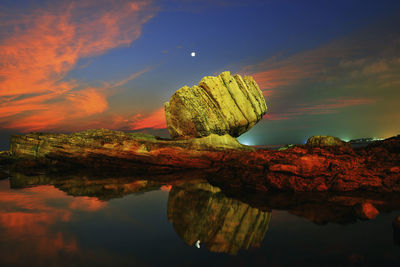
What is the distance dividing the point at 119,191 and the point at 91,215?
344cm

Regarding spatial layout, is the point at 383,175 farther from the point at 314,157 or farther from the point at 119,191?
the point at 119,191

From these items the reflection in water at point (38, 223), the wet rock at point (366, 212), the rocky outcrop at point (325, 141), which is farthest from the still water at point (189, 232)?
the rocky outcrop at point (325, 141)

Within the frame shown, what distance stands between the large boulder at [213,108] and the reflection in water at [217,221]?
40.6ft

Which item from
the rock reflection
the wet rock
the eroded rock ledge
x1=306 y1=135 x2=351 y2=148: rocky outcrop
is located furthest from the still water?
x1=306 y1=135 x2=351 y2=148: rocky outcrop

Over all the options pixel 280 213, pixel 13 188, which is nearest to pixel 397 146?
pixel 280 213

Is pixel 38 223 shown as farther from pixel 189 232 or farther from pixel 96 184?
pixel 96 184

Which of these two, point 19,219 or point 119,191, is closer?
point 19,219

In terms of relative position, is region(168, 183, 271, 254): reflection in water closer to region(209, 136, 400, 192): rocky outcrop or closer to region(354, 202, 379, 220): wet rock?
region(354, 202, 379, 220): wet rock

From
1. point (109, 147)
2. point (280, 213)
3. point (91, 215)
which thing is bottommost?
point (280, 213)

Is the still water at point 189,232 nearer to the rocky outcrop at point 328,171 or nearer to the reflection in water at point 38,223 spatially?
the reflection in water at point 38,223

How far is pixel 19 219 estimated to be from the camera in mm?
6711

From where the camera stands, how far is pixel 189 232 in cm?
552

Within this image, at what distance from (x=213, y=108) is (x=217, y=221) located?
54.3ft

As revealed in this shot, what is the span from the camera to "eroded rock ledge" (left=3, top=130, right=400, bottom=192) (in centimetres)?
947
